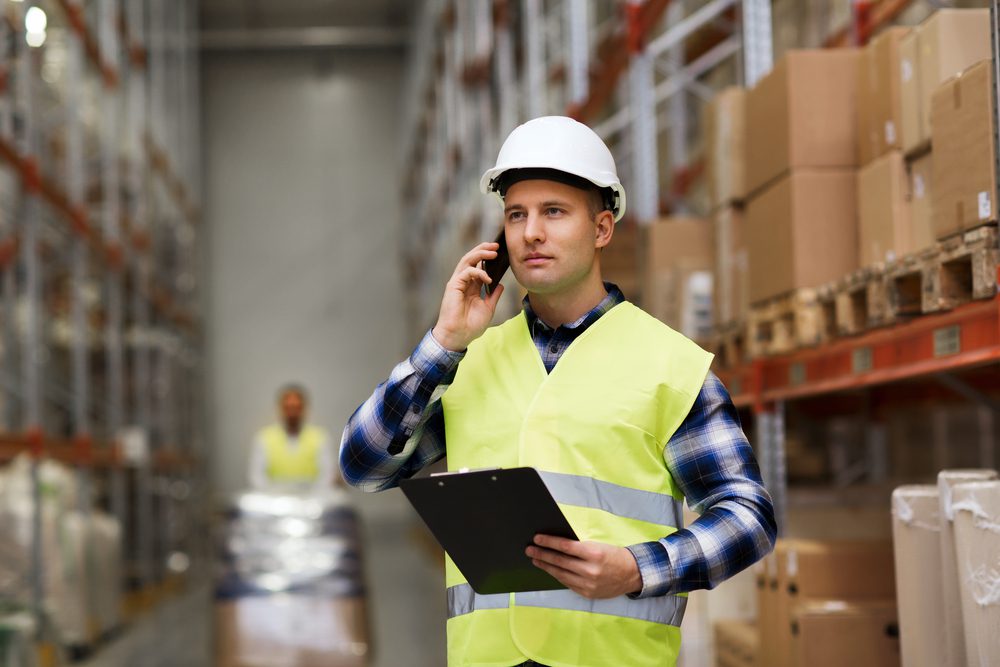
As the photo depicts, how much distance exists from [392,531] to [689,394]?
74.6 ft

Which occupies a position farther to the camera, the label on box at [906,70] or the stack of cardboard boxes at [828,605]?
the label on box at [906,70]

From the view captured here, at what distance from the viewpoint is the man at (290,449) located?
1069 cm

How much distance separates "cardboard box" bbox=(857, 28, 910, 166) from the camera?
15.9 ft

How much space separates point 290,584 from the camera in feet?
27.5

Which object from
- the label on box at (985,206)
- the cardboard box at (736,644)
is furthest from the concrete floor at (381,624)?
the label on box at (985,206)

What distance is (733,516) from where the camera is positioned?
7.86 ft

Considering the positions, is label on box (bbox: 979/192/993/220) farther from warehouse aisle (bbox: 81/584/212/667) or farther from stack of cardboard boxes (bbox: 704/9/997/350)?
warehouse aisle (bbox: 81/584/212/667)

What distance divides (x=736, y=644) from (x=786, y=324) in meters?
1.38

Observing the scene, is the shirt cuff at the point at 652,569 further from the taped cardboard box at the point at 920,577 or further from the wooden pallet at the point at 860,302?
the wooden pallet at the point at 860,302

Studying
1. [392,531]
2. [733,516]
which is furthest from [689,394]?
[392,531]

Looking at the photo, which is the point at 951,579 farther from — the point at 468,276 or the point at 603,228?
the point at 468,276

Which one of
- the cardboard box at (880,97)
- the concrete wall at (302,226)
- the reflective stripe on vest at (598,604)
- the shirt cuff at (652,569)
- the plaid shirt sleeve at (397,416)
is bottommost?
the reflective stripe on vest at (598,604)

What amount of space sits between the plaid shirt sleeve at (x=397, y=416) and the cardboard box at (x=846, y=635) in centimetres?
245

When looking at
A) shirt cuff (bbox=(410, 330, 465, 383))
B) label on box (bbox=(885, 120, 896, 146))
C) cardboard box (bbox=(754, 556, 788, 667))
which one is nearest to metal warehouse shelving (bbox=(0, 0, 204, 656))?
cardboard box (bbox=(754, 556, 788, 667))
